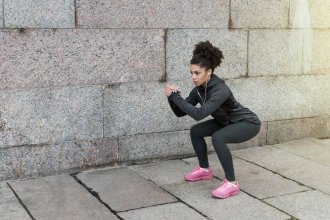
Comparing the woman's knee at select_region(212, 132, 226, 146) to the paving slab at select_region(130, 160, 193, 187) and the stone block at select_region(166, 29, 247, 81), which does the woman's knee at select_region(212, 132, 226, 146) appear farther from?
the stone block at select_region(166, 29, 247, 81)

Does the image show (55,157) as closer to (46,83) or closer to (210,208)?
(46,83)

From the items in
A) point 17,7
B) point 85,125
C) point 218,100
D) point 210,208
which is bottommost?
point 210,208

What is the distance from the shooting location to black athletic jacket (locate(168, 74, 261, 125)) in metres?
4.50

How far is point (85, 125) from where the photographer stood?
210 inches

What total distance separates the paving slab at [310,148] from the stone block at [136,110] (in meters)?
1.52

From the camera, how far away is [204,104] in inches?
179

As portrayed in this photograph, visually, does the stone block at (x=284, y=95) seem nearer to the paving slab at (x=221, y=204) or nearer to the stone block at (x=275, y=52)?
the stone block at (x=275, y=52)

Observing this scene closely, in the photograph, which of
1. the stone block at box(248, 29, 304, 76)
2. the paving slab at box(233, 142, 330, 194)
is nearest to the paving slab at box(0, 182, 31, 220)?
the paving slab at box(233, 142, 330, 194)

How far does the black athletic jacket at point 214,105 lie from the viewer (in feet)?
14.8

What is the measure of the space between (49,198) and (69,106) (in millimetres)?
1037

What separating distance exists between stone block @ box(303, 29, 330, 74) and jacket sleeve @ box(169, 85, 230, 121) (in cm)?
238

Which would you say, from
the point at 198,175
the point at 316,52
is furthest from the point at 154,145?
the point at 316,52

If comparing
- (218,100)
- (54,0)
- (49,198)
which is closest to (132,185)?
(49,198)

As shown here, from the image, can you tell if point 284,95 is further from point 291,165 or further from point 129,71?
point 129,71
